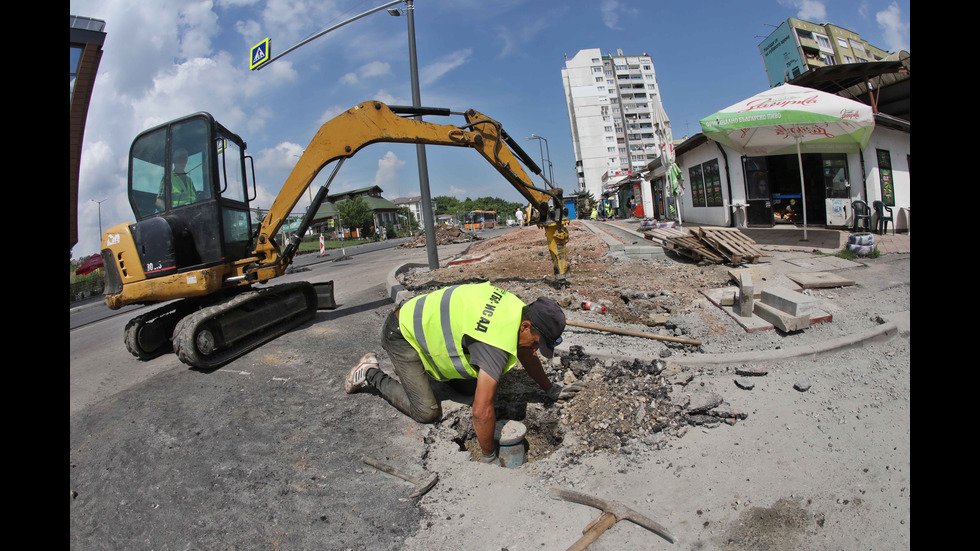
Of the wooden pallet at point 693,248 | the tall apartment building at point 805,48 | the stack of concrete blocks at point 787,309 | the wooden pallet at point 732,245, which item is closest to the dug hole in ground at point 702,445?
the stack of concrete blocks at point 787,309

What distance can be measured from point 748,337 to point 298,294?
20.0 ft

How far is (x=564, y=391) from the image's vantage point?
4012 millimetres

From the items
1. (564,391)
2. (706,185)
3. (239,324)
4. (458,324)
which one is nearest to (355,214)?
(706,185)

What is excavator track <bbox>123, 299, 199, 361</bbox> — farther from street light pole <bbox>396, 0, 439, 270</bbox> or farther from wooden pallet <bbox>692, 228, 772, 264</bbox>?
wooden pallet <bbox>692, 228, 772, 264</bbox>

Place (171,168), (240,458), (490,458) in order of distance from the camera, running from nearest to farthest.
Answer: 1. (490,458)
2. (240,458)
3. (171,168)

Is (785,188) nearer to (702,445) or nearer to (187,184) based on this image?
(702,445)

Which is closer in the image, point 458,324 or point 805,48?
point 458,324

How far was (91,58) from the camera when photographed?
48.4 feet

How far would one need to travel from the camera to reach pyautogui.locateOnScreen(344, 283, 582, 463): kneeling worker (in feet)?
10.4

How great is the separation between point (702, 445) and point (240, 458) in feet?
10.9
